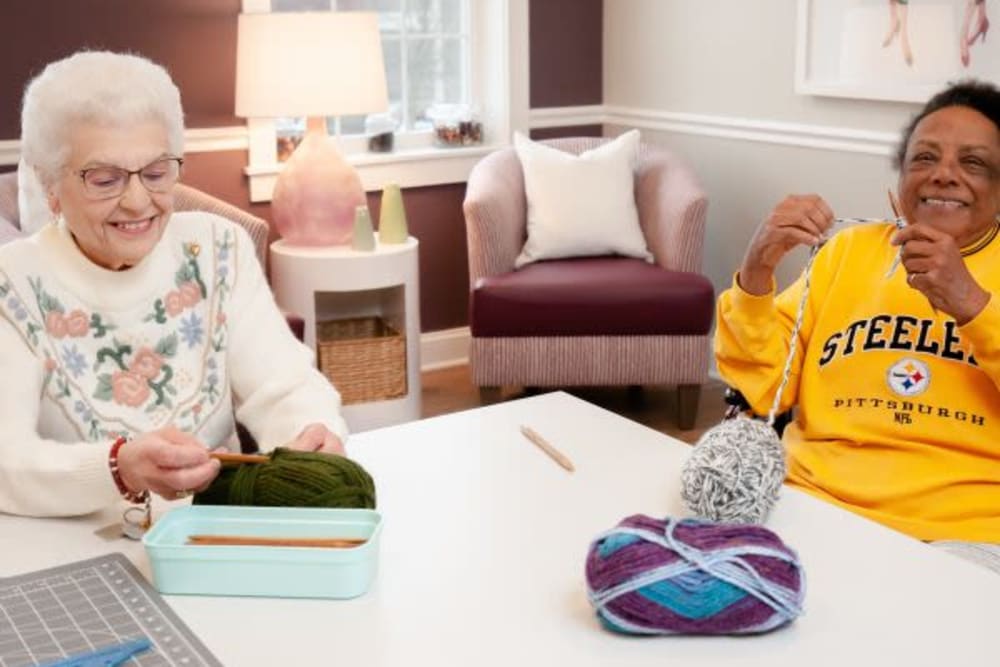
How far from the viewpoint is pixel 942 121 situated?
6.42ft

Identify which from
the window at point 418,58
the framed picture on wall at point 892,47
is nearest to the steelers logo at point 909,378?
the framed picture on wall at point 892,47

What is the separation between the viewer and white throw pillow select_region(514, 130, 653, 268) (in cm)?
420

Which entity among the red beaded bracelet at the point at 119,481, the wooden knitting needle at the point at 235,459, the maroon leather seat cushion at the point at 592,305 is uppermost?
the wooden knitting needle at the point at 235,459

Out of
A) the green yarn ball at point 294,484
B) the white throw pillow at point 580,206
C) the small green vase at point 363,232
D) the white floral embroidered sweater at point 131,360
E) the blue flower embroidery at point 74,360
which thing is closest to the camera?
the green yarn ball at point 294,484

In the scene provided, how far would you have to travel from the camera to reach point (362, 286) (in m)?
3.88

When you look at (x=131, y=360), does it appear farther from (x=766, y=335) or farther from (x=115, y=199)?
(x=766, y=335)

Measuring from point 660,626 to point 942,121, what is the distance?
1.07 meters

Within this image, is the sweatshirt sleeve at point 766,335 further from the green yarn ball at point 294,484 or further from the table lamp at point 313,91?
the table lamp at point 313,91

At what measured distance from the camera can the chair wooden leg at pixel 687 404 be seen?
407 centimetres

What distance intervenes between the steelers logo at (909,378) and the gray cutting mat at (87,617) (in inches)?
43.4

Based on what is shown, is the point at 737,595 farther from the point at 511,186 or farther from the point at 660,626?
the point at 511,186

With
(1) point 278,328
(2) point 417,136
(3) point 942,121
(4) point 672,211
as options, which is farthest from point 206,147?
(3) point 942,121

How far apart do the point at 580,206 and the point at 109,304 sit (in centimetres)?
264

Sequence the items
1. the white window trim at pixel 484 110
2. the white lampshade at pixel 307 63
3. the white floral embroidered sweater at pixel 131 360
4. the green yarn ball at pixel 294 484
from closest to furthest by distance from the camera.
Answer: the green yarn ball at pixel 294 484 < the white floral embroidered sweater at pixel 131 360 < the white lampshade at pixel 307 63 < the white window trim at pixel 484 110
